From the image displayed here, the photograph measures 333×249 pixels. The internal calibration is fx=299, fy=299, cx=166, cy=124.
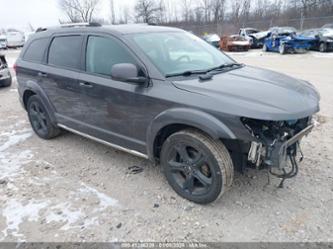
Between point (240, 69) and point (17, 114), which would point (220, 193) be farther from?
point (17, 114)

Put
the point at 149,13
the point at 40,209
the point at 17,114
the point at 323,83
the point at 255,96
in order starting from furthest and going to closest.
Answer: the point at 149,13 → the point at 323,83 → the point at 17,114 → the point at 40,209 → the point at 255,96

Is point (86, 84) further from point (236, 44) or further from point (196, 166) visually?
point (236, 44)

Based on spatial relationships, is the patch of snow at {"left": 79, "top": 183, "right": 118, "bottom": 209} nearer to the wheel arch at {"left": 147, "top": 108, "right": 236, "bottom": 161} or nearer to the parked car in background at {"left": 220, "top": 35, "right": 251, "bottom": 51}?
the wheel arch at {"left": 147, "top": 108, "right": 236, "bottom": 161}

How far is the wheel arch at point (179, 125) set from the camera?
8.64 ft

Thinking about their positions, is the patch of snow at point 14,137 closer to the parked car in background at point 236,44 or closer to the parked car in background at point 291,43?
the parked car in background at point 291,43

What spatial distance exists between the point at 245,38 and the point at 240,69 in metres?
22.9

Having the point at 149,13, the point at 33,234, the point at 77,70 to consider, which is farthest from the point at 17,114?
the point at 149,13

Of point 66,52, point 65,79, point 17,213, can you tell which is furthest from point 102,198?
point 66,52

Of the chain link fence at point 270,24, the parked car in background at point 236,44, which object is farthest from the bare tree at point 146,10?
the parked car in background at point 236,44

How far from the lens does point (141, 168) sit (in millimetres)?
3881

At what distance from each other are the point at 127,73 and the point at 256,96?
1.28 metres

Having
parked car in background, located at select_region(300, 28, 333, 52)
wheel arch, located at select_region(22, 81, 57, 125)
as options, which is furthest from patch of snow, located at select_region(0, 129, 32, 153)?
parked car in background, located at select_region(300, 28, 333, 52)

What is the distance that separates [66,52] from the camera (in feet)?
13.6

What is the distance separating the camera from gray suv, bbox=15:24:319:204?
2641mm
